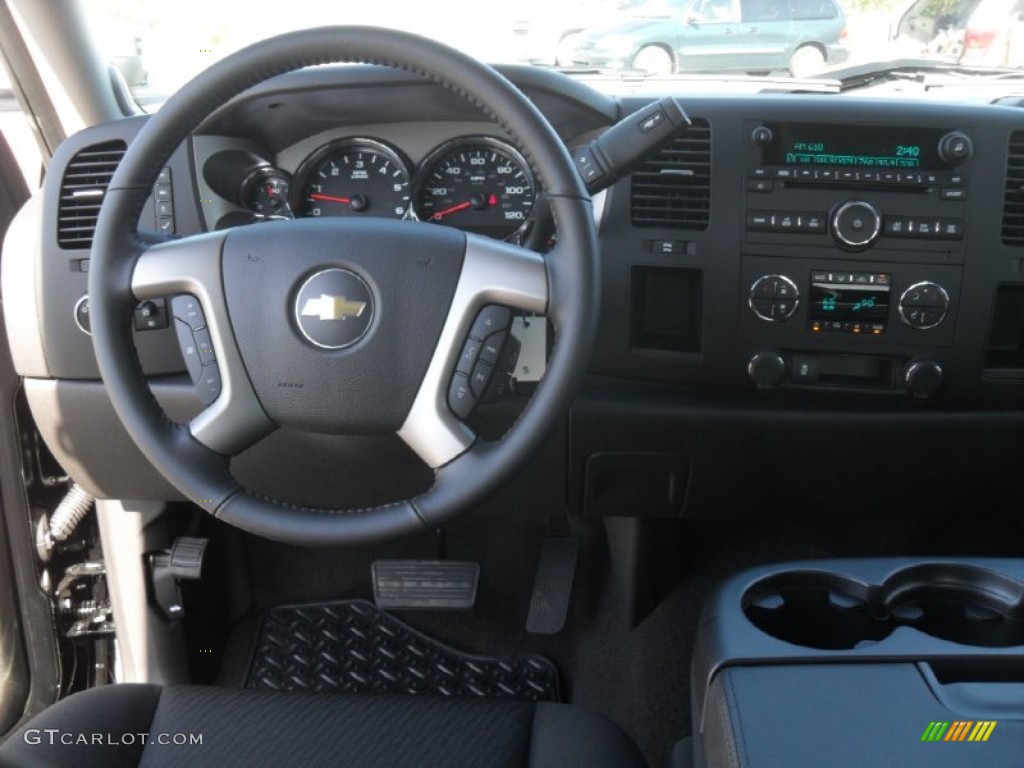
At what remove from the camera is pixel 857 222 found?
1.57 meters

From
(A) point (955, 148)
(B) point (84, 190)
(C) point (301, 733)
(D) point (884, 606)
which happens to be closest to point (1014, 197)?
(A) point (955, 148)

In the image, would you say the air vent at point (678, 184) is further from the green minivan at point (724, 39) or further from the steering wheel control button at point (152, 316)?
the steering wheel control button at point (152, 316)

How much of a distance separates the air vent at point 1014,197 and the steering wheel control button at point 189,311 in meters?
1.20

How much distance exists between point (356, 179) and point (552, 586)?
3.09 feet

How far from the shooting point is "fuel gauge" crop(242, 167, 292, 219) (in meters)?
1.74

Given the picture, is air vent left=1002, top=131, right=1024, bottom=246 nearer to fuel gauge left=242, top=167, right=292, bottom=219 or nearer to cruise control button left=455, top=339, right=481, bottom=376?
cruise control button left=455, top=339, right=481, bottom=376

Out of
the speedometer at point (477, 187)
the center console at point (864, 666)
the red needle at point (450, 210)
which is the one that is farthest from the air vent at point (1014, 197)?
the red needle at point (450, 210)

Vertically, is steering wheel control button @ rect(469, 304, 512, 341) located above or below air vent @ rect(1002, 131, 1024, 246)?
below

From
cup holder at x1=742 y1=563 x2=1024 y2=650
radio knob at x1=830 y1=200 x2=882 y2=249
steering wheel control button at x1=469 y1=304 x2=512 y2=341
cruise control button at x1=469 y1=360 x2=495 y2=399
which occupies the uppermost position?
radio knob at x1=830 y1=200 x2=882 y2=249

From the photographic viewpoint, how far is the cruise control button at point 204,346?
129cm

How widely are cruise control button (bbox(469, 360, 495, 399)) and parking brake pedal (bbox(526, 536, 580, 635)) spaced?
979 mm

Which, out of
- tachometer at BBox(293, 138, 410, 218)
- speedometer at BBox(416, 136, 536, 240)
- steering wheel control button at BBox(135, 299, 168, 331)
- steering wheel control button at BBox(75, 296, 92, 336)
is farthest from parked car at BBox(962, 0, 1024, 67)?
steering wheel control button at BBox(75, 296, 92, 336)

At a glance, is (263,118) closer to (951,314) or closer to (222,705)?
(222,705)

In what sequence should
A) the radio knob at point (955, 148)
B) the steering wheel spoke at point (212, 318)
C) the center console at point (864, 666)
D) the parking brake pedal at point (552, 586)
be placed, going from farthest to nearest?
the parking brake pedal at point (552, 586) → the radio knob at point (955, 148) → the steering wheel spoke at point (212, 318) → the center console at point (864, 666)
